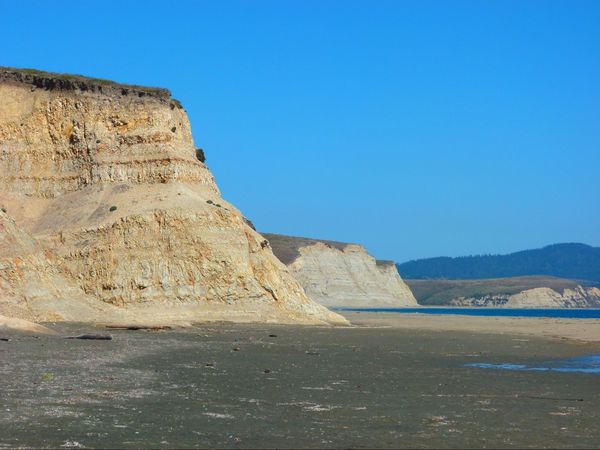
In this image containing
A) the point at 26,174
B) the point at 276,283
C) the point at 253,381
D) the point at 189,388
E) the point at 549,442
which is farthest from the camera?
the point at 26,174

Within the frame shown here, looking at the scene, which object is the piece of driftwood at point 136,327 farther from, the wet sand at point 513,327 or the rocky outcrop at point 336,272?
the rocky outcrop at point 336,272

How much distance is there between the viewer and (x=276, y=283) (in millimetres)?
48000

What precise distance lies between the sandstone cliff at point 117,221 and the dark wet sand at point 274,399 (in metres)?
14.4

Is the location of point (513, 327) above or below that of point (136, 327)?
below

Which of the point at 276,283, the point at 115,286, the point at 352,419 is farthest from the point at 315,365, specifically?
the point at 276,283

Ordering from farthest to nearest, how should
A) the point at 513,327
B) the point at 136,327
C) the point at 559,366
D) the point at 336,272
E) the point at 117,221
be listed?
the point at 336,272
the point at 513,327
the point at 117,221
the point at 136,327
the point at 559,366

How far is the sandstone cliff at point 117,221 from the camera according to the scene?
4034cm

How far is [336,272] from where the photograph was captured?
456 feet

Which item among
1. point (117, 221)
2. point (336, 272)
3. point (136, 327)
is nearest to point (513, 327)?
point (117, 221)

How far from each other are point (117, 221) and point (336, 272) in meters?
95.0

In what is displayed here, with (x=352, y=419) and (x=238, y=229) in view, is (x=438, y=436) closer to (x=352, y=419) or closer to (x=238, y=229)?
(x=352, y=419)

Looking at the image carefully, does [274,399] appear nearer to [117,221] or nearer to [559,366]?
[559,366]

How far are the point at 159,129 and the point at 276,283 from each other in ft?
41.6

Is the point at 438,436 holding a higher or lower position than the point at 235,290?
lower
